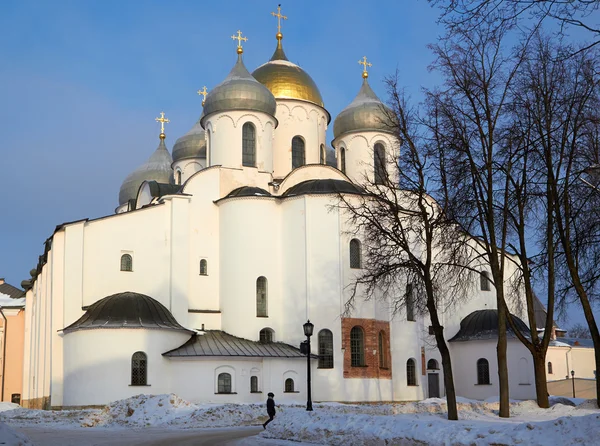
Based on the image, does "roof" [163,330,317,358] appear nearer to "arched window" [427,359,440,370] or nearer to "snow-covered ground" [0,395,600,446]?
"snow-covered ground" [0,395,600,446]

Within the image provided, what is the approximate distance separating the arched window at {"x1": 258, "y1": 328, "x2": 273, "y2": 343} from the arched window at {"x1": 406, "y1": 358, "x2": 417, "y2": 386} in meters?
6.75

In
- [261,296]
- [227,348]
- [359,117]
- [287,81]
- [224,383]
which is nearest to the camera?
[224,383]

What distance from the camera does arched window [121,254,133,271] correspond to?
34062mm

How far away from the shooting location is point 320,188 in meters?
36.2

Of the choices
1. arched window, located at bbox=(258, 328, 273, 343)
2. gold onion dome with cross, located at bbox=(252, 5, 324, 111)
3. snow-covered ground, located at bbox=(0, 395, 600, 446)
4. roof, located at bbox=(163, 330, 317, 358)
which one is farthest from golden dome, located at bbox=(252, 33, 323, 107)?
snow-covered ground, located at bbox=(0, 395, 600, 446)

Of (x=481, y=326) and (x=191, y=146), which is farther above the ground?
(x=191, y=146)

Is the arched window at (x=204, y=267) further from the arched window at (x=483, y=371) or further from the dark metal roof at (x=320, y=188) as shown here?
the arched window at (x=483, y=371)

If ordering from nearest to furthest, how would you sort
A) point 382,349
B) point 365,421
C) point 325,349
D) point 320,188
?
point 365,421, point 325,349, point 382,349, point 320,188

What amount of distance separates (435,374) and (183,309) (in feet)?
43.6

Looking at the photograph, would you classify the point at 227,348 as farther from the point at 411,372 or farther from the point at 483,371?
the point at 483,371

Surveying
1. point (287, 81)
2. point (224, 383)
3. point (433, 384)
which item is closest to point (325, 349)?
point (224, 383)

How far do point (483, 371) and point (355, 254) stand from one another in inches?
364

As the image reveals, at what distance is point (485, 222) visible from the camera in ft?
72.3

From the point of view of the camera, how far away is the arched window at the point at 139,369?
3120cm
